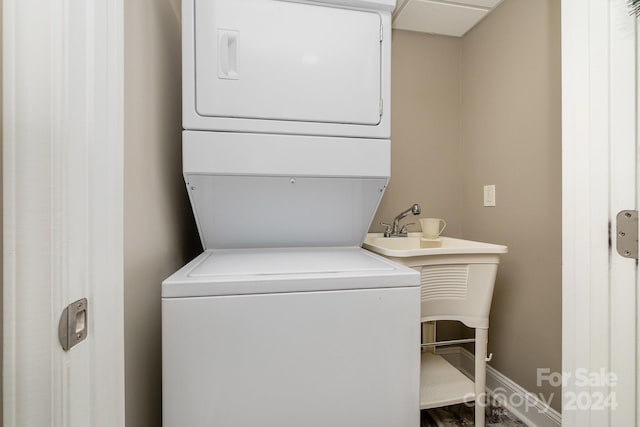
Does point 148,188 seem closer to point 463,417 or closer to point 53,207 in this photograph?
point 53,207

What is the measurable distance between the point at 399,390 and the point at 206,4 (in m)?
1.56

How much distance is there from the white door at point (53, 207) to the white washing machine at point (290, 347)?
0.78 feet

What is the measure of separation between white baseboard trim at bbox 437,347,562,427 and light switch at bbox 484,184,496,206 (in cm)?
111

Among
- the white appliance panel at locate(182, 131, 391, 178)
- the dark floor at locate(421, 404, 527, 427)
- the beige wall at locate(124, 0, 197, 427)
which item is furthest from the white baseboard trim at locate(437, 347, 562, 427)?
the beige wall at locate(124, 0, 197, 427)

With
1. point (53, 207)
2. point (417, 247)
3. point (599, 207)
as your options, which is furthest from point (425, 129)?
point (53, 207)

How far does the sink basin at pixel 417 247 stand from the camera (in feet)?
4.35

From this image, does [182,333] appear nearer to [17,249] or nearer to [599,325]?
[17,249]

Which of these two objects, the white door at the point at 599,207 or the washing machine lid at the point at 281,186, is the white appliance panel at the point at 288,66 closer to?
the washing machine lid at the point at 281,186

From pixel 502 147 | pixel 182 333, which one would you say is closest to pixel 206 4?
pixel 182 333

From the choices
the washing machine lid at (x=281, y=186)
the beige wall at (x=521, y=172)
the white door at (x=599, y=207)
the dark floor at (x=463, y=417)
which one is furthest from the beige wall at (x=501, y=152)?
the washing machine lid at (x=281, y=186)

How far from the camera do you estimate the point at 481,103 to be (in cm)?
200

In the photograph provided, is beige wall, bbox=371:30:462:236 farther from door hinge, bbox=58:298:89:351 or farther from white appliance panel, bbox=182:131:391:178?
door hinge, bbox=58:298:89:351

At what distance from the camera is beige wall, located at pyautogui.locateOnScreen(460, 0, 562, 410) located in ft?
4.87

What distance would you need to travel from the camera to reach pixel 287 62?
114 centimetres
